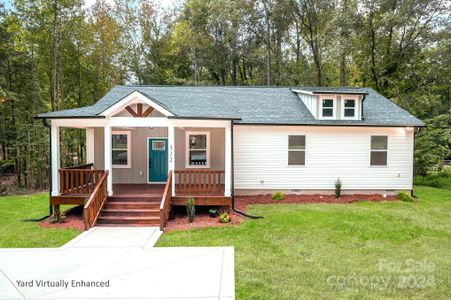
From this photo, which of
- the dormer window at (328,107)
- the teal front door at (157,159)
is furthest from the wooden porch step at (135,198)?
the dormer window at (328,107)

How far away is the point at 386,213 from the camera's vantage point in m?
10.2

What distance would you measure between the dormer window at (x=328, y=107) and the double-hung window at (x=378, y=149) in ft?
6.35

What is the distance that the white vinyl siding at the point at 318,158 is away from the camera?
12672mm

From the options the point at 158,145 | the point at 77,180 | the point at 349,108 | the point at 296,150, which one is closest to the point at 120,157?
the point at 158,145

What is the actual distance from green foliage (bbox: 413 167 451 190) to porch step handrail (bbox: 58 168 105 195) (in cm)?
1682

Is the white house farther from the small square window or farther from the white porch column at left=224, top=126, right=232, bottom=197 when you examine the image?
the white porch column at left=224, top=126, right=232, bottom=197

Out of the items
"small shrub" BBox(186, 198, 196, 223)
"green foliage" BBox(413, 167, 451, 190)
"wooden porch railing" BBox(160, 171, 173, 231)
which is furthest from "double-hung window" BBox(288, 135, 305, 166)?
"green foliage" BBox(413, 167, 451, 190)

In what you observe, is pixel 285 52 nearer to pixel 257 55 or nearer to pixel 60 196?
pixel 257 55

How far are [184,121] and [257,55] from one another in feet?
63.0

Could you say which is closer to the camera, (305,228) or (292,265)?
(292,265)

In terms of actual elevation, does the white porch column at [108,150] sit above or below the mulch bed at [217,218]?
above

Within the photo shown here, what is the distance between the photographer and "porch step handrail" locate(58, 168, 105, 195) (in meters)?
10.2

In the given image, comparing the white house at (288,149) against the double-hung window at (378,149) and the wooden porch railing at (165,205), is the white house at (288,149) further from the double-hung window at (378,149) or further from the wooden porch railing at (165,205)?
the wooden porch railing at (165,205)

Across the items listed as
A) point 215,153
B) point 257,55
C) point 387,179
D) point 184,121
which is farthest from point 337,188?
point 257,55
